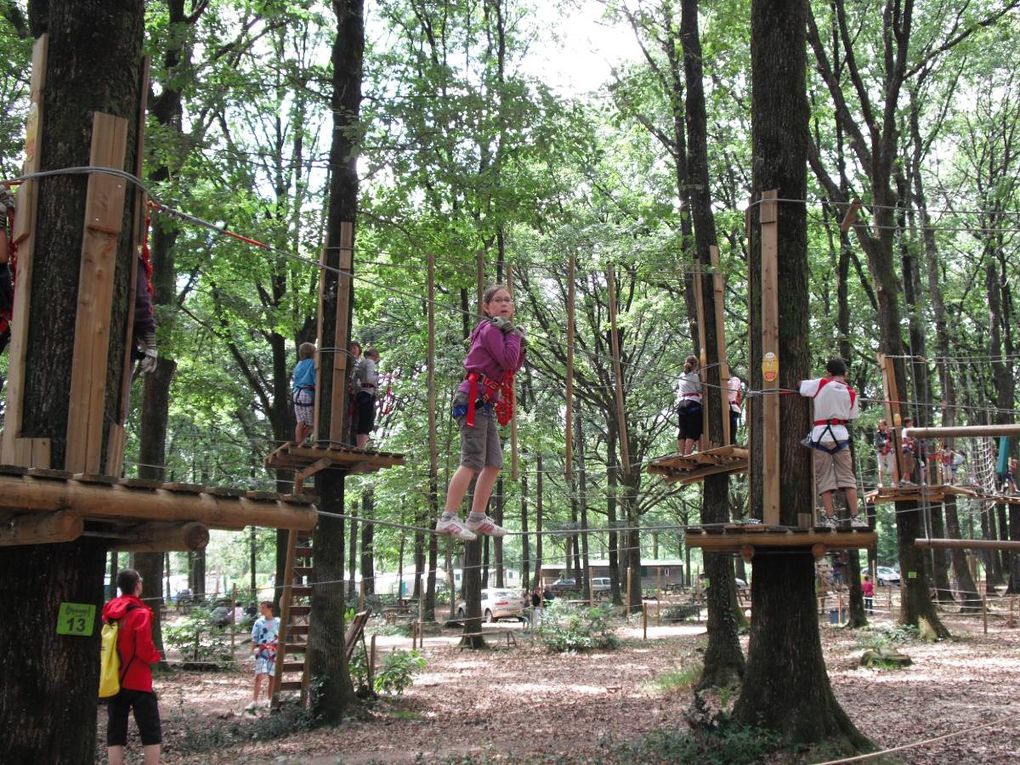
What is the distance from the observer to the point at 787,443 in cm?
786

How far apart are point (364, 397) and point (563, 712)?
495cm

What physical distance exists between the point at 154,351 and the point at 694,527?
4248mm

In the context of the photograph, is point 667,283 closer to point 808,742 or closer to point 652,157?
point 652,157

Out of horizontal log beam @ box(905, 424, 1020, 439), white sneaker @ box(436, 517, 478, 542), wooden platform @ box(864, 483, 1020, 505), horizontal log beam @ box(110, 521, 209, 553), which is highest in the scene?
horizontal log beam @ box(905, 424, 1020, 439)

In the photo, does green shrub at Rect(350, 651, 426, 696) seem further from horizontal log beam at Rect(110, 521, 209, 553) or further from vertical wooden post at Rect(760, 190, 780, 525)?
horizontal log beam at Rect(110, 521, 209, 553)

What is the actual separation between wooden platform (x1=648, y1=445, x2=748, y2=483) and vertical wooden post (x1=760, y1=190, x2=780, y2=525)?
72.1 inches

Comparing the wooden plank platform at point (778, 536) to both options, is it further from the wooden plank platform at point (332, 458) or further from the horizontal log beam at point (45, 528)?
the horizontal log beam at point (45, 528)

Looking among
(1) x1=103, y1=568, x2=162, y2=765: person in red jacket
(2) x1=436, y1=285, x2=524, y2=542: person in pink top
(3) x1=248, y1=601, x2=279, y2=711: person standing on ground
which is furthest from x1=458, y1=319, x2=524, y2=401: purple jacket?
(3) x1=248, y1=601, x2=279, y2=711: person standing on ground

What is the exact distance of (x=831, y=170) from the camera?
23.4 meters

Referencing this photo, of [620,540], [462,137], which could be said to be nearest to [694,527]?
[462,137]

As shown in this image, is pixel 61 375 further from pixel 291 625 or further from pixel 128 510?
pixel 291 625

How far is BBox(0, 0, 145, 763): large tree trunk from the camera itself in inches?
181

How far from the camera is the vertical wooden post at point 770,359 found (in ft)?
23.8

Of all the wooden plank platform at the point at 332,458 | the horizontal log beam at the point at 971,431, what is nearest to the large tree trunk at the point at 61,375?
the wooden plank platform at the point at 332,458
